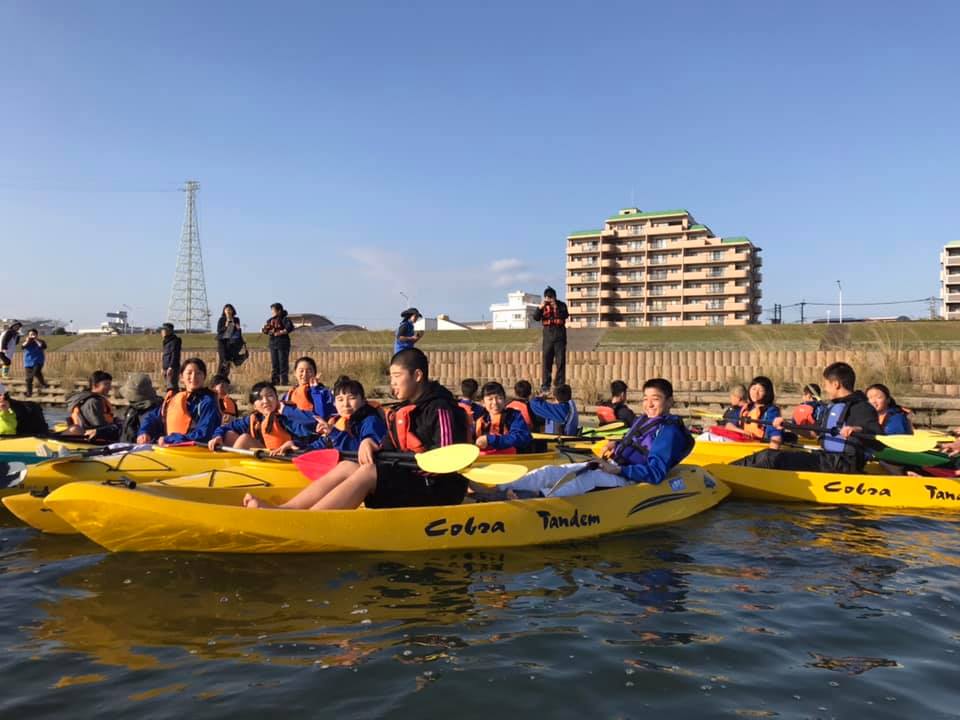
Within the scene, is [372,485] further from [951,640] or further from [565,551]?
[951,640]

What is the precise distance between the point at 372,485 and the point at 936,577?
4090 mm

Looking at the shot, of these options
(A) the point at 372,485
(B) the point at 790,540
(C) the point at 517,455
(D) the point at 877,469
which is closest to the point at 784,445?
(D) the point at 877,469

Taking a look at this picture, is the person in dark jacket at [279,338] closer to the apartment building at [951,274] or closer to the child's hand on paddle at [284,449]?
the child's hand on paddle at [284,449]

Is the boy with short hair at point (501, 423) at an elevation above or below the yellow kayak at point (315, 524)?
above

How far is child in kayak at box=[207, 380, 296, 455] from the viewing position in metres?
8.05

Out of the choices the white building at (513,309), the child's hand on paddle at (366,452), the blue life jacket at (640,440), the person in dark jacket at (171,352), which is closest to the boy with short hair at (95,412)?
the child's hand on paddle at (366,452)

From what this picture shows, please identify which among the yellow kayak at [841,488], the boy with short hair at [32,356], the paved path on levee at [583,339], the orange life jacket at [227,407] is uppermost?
the paved path on levee at [583,339]

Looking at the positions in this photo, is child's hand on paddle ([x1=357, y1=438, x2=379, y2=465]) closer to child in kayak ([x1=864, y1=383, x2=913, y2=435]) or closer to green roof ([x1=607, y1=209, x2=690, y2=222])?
child in kayak ([x1=864, y1=383, x2=913, y2=435])

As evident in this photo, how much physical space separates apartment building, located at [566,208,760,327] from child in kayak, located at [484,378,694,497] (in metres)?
49.4

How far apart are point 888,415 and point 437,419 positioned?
6318mm

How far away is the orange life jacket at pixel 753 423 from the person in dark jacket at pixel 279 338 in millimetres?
9514

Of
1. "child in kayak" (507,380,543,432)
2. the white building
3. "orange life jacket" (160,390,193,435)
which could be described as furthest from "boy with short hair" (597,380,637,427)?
the white building

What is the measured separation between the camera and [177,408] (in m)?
8.00

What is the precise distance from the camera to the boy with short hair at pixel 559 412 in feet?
34.4
